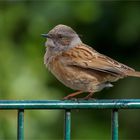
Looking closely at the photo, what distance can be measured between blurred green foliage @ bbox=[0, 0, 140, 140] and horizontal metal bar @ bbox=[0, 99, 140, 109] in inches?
93.6

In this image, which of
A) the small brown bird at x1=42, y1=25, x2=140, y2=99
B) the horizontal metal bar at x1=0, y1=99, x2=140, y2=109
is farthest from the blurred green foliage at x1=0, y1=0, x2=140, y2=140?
the horizontal metal bar at x1=0, y1=99, x2=140, y2=109

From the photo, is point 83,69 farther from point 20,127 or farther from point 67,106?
point 20,127

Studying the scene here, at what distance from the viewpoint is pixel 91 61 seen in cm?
532

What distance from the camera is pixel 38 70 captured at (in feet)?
19.9

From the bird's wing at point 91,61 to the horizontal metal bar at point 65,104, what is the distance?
1.80 meters

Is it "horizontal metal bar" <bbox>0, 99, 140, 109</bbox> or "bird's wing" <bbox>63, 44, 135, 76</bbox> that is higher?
"bird's wing" <bbox>63, 44, 135, 76</bbox>

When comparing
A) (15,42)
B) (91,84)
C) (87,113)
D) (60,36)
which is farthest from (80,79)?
(87,113)

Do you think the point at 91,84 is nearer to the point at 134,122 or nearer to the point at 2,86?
the point at 2,86

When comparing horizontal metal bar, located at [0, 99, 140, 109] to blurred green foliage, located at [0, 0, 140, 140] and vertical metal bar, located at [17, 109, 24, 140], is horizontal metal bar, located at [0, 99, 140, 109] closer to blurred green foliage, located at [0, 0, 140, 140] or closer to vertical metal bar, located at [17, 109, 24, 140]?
vertical metal bar, located at [17, 109, 24, 140]

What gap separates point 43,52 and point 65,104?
3076 mm

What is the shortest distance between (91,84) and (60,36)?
563 mm

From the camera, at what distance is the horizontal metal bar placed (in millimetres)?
3188

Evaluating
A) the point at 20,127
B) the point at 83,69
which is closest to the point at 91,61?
the point at 83,69

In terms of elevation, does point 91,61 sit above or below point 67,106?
above
